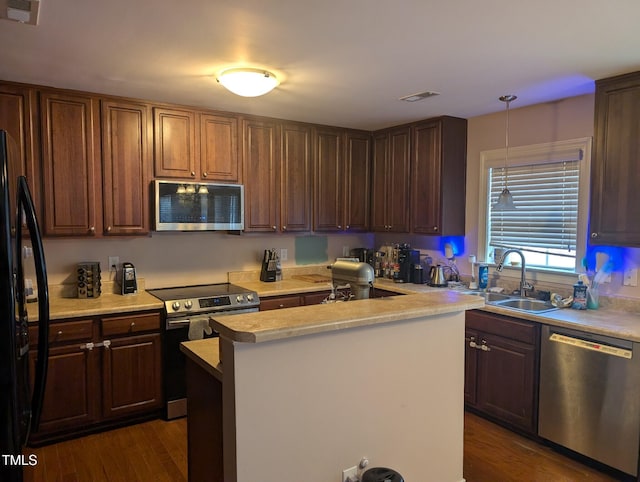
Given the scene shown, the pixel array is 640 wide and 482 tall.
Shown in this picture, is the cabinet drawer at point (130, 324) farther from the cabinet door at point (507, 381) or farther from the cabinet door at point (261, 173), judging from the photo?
the cabinet door at point (507, 381)

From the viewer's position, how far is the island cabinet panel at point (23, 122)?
2.95m

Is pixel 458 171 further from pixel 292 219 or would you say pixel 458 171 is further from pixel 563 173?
pixel 292 219

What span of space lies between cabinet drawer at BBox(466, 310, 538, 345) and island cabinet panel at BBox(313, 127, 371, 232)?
1.65 meters

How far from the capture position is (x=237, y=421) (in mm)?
1618

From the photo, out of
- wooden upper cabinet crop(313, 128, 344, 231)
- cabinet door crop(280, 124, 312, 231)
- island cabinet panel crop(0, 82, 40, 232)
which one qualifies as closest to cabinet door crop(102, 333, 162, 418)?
island cabinet panel crop(0, 82, 40, 232)

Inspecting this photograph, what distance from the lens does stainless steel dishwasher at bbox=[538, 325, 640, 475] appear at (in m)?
2.49

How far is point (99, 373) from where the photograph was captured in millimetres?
3078

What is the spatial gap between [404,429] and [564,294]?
1.98 metres

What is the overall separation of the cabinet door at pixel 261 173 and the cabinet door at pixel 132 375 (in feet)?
4.25

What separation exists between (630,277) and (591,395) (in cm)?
90

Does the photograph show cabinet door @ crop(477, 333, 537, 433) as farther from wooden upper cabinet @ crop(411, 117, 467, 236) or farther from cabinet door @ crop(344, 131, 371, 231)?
cabinet door @ crop(344, 131, 371, 231)

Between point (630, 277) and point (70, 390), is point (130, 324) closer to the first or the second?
point (70, 390)

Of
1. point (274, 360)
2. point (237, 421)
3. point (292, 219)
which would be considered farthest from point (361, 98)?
point (237, 421)

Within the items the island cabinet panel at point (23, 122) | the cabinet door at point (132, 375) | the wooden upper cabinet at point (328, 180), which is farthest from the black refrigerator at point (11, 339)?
the wooden upper cabinet at point (328, 180)
